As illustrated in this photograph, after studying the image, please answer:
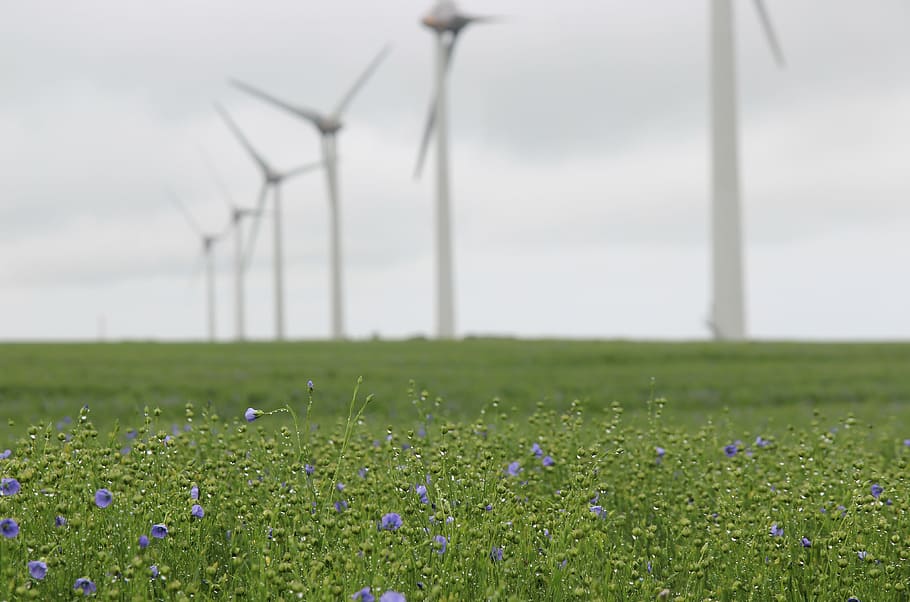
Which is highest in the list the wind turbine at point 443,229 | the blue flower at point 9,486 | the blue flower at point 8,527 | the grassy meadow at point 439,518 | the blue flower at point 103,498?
the wind turbine at point 443,229

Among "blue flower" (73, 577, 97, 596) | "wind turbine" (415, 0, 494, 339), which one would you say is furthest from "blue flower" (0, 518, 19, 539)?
"wind turbine" (415, 0, 494, 339)

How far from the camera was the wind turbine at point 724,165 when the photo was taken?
29.2m

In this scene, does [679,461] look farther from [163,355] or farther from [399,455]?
[163,355]

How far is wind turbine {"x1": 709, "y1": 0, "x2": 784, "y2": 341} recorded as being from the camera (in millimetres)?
29156

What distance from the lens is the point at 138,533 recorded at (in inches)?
164

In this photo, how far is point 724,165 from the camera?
1150 inches

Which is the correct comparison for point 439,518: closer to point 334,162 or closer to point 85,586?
point 85,586

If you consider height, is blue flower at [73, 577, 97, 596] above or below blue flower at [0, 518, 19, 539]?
below

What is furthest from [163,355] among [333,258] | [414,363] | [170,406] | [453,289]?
[333,258]

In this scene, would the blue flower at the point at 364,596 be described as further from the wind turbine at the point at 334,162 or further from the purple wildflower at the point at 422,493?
the wind turbine at the point at 334,162

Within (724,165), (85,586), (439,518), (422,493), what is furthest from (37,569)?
(724,165)

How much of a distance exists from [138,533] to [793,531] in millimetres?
3444

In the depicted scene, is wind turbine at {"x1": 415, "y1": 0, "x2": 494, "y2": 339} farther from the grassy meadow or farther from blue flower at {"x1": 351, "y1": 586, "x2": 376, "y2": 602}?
blue flower at {"x1": 351, "y1": 586, "x2": 376, "y2": 602}

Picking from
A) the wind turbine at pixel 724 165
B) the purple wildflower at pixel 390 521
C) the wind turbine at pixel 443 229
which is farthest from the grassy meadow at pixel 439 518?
the wind turbine at pixel 443 229
